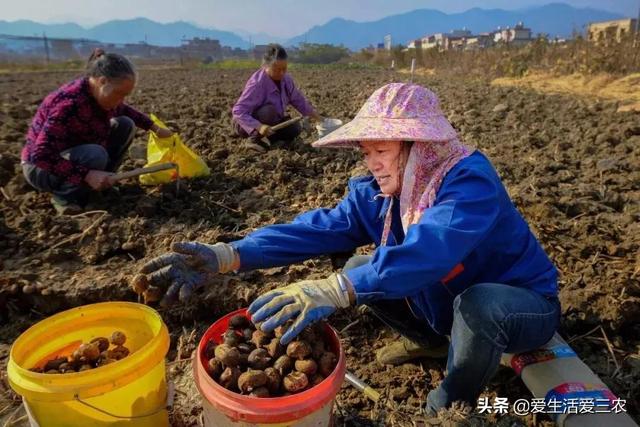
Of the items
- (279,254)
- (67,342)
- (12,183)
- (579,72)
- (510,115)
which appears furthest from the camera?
(579,72)

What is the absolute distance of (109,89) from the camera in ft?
11.0

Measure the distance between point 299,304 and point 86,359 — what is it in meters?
0.77

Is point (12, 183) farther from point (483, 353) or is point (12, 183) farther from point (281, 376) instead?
point (483, 353)

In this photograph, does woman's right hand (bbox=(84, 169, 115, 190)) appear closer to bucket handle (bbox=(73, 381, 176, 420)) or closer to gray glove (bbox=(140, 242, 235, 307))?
gray glove (bbox=(140, 242, 235, 307))

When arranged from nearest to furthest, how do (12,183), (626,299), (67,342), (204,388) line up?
1. (204,388)
2. (67,342)
3. (626,299)
4. (12,183)

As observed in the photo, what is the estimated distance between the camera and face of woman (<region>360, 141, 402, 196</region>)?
5.92 ft

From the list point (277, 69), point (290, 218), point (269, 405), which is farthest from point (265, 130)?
point (269, 405)

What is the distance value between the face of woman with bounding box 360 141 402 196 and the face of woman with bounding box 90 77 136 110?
2161mm

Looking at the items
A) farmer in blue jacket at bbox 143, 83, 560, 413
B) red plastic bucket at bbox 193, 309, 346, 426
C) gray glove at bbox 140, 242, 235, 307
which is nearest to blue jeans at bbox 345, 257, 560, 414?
farmer in blue jacket at bbox 143, 83, 560, 413

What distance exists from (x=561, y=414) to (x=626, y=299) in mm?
913

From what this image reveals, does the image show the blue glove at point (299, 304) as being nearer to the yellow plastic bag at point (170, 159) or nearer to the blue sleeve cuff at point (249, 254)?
the blue sleeve cuff at point (249, 254)

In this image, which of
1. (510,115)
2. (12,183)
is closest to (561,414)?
(12,183)

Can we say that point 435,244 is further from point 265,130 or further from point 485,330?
point 265,130

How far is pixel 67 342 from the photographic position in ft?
5.99
